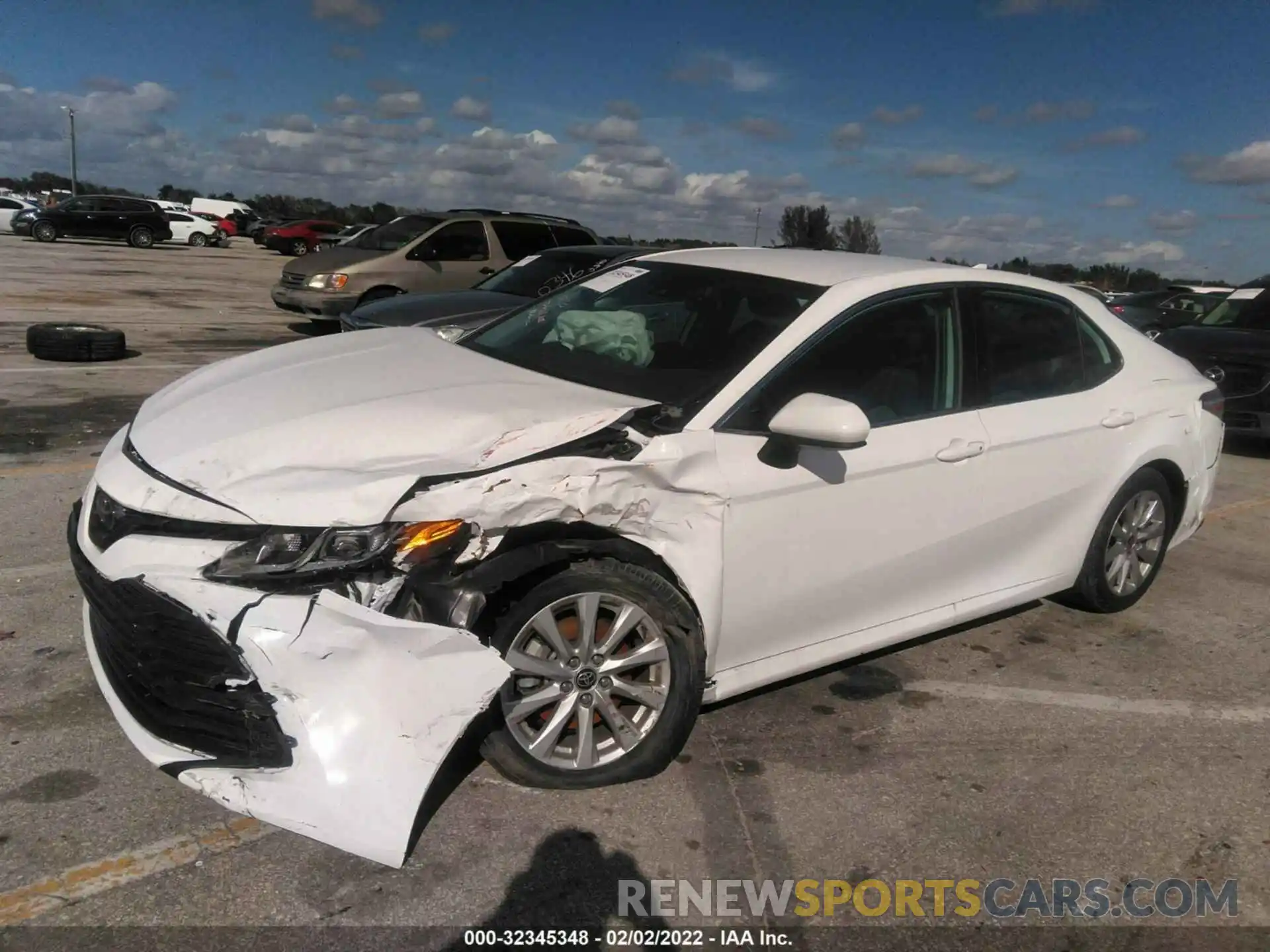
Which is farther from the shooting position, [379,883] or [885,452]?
[885,452]

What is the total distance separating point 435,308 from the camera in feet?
28.8

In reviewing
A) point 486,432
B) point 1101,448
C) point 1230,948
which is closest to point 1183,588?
point 1101,448

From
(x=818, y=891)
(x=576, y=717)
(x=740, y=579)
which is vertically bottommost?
(x=818, y=891)

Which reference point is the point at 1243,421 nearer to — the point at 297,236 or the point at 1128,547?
the point at 1128,547

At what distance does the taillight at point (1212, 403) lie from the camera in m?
4.90

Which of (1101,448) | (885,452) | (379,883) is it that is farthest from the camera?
(1101,448)

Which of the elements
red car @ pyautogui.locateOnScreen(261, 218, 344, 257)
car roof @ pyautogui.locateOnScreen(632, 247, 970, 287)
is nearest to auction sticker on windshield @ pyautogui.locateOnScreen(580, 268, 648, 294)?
car roof @ pyautogui.locateOnScreen(632, 247, 970, 287)

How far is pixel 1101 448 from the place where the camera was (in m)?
4.29

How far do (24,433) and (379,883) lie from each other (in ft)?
17.9

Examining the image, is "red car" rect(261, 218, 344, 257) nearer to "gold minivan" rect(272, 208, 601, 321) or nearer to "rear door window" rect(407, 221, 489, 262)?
"gold minivan" rect(272, 208, 601, 321)

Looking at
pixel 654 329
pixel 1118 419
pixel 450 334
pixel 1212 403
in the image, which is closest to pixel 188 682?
pixel 654 329

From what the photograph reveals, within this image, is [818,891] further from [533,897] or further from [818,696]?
[818,696]

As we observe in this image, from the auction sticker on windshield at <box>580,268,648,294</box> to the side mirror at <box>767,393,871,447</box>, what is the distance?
1.45 meters

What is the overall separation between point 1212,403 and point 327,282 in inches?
389
